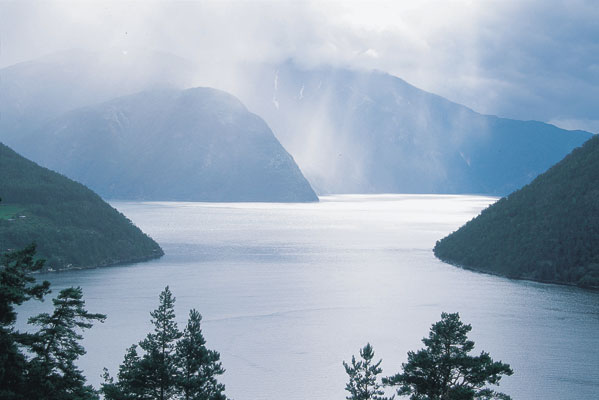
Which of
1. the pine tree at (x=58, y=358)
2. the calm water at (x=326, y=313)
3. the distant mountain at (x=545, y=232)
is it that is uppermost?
the distant mountain at (x=545, y=232)

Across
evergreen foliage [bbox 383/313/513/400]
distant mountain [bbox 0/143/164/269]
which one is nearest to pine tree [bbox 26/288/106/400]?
evergreen foliage [bbox 383/313/513/400]

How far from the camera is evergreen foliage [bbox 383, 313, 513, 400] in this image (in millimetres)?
25891

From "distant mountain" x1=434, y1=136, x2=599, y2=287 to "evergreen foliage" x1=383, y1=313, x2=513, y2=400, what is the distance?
266 feet

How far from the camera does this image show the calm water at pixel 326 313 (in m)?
52.8

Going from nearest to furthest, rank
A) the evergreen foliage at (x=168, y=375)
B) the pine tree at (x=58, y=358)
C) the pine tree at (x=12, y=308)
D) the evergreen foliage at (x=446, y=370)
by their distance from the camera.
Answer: the pine tree at (x=12, y=308), the pine tree at (x=58, y=358), the evergreen foliage at (x=168, y=375), the evergreen foliage at (x=446, y=370)

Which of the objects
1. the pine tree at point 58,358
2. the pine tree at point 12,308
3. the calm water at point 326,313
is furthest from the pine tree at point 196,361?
the calm water at point 326,313

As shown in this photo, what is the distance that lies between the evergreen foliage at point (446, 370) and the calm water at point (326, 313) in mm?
21617

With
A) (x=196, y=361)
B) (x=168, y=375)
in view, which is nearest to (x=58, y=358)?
(x=168, y=375)

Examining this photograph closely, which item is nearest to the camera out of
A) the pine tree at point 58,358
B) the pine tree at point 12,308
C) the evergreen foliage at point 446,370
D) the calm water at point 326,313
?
the pine tree at point 12,308

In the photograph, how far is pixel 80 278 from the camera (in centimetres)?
10200

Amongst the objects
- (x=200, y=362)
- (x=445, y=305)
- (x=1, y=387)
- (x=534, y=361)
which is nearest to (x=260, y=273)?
(x=445, y=305)

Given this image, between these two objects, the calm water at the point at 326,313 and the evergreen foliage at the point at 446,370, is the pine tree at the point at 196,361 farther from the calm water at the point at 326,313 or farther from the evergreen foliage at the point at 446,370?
the calm water at the point at 326,313

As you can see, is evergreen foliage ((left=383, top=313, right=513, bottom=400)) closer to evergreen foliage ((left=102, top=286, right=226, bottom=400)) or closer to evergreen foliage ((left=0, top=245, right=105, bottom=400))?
evergreen foliage ((left=102, top=286, right=226, bottom=400))

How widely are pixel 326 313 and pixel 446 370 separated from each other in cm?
5435
